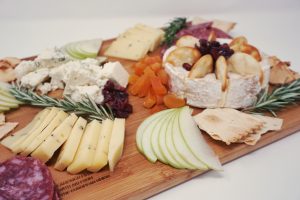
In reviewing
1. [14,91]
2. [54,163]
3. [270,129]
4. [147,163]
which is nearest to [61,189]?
[54,163]

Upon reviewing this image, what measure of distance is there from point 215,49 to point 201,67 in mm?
218

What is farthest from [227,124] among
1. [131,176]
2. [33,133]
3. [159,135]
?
[33,133]

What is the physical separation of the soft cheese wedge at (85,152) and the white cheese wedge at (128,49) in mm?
1426

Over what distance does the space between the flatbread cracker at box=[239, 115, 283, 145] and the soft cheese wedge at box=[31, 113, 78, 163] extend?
124cm

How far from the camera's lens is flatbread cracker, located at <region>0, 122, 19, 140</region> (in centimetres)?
276

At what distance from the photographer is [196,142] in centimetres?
248

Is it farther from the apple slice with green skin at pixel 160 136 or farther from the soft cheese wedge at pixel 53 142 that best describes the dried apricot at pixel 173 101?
the soft cheese wedge at pixel 53 142

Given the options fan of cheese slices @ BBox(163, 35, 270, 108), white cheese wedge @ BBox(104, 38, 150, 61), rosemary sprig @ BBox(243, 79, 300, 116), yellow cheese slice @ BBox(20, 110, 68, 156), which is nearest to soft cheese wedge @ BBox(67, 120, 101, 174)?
yellow cheese slice @ BBox(20, 110, 68, 156)

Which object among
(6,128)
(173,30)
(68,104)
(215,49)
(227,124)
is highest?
(215,49)

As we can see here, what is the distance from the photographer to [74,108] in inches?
115

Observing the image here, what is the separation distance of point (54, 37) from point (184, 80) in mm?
2335

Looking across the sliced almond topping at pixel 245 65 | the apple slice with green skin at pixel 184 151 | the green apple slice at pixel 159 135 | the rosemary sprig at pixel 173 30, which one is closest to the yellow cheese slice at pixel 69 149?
the green apple slice at pixel 159 135

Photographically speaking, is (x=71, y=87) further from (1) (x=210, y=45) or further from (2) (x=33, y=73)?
(1) (x=210, y=45)

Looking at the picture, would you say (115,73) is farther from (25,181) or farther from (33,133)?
(25,181)
